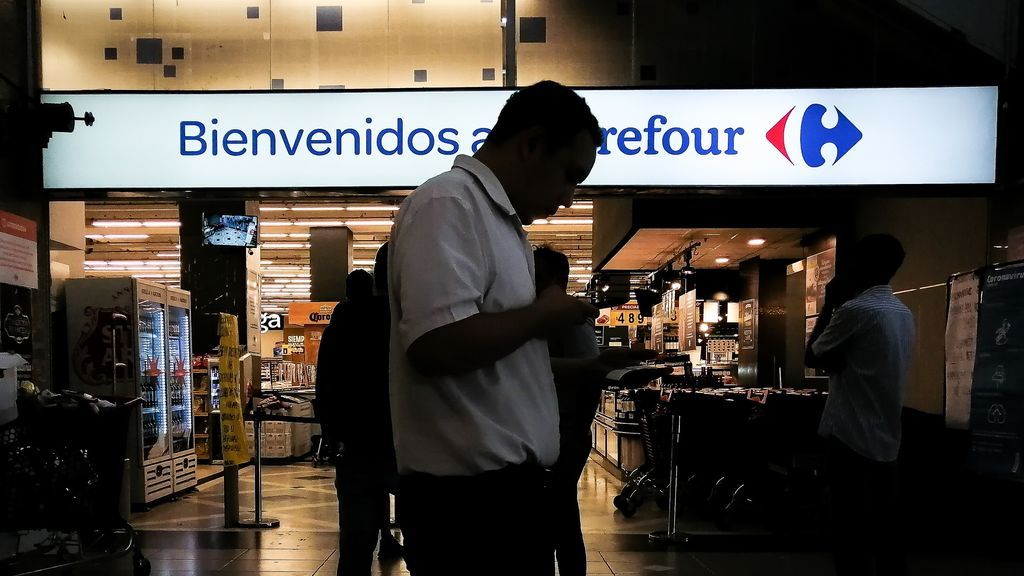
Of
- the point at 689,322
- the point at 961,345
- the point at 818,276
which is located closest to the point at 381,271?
the point at 961,345

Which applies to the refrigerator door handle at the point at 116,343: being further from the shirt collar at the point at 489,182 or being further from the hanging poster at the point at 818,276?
the hanging poster at the point at 818,276

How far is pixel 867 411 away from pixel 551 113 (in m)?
2.19

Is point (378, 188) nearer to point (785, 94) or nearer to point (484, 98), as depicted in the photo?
point (484, 98)

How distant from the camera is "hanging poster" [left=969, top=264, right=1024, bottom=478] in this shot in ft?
13.1

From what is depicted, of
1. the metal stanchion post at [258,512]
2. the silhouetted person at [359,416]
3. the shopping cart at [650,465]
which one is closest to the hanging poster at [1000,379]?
the shopping cart at [650,465]

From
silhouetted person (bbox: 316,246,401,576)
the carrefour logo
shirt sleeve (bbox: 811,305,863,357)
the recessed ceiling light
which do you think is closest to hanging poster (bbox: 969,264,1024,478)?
the carrefour logo

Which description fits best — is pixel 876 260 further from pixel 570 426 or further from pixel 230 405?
pixel 230 405

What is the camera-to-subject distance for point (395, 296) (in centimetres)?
110

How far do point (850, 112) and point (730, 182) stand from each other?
0.72m

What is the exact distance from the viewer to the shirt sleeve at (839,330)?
2.86 metres

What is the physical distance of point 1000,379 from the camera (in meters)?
4.09

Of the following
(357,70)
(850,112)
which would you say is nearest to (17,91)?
(357,70)

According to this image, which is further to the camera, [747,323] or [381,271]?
[747,323]

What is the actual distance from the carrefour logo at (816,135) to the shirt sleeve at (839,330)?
1350 millimetres
